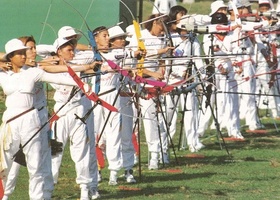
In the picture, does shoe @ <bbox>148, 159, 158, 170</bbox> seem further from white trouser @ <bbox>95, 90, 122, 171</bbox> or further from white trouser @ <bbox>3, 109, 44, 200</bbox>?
white trouser @ <bbox>3, 109, 44, 200</bbox>

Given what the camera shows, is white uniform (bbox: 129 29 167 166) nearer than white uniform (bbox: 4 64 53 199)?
No

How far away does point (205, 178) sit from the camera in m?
18.3

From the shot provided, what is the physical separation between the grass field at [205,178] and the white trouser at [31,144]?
1.71 metres

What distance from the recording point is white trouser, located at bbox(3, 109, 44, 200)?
14578 millimetres

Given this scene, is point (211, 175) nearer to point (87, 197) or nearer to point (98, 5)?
point (87, 197)

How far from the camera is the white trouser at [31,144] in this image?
47.8 ft

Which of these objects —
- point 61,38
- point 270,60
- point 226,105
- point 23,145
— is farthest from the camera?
point 270,60

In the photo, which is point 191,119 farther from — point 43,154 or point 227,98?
point 43,154

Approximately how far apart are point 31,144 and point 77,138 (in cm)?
145

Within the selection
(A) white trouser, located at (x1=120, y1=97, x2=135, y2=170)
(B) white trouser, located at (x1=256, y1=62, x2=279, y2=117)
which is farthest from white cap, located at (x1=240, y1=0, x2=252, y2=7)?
(A) white trouser, located at (x1=120, y1=97, x2=135, y2=170)

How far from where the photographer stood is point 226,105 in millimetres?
24641

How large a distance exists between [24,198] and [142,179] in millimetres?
2334

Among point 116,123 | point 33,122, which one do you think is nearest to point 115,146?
point 116,123

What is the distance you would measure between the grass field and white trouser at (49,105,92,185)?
566mm
